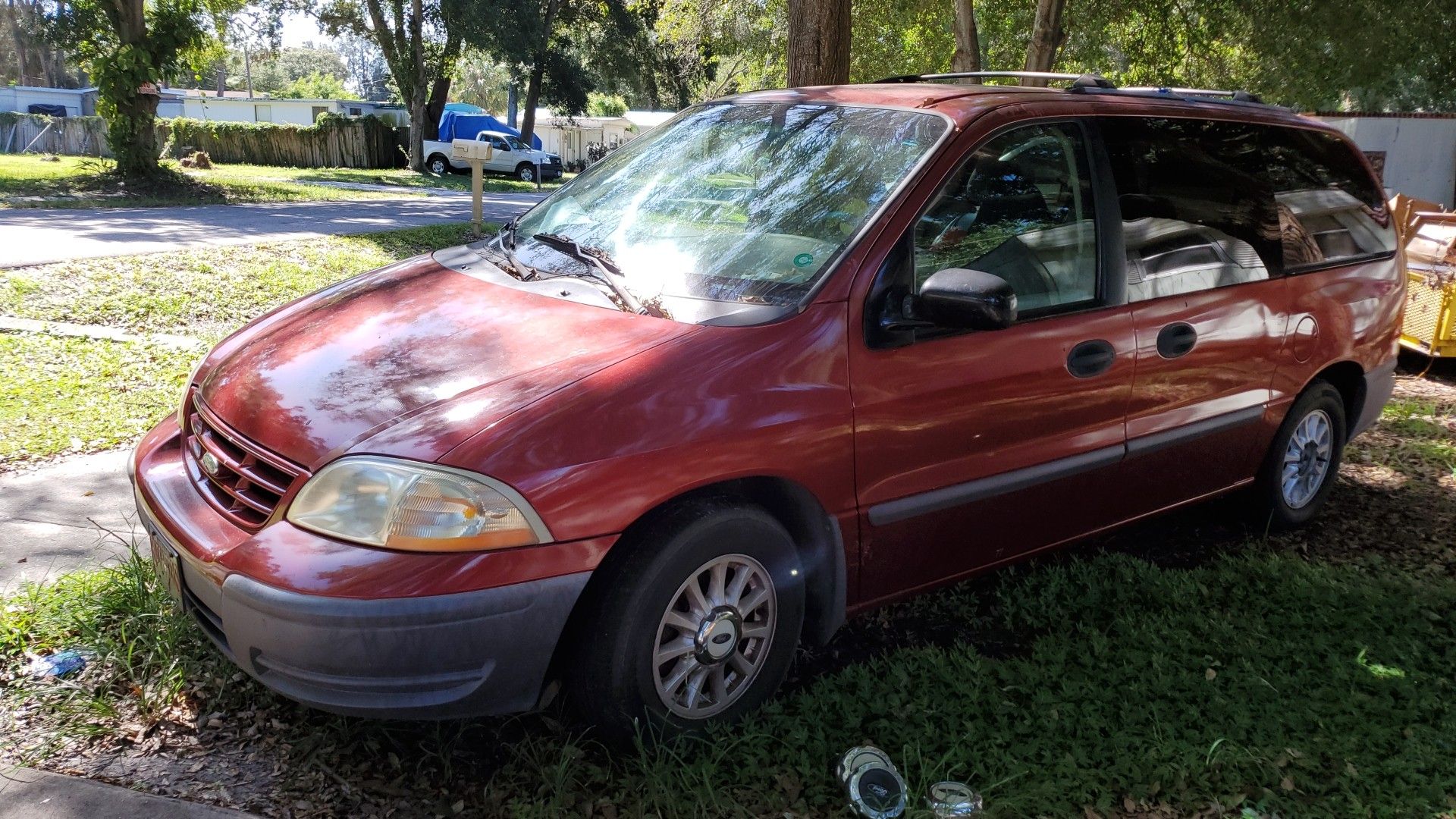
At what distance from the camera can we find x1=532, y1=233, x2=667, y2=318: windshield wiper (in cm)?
309

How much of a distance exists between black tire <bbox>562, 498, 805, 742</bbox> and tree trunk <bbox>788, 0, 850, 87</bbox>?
5.34m

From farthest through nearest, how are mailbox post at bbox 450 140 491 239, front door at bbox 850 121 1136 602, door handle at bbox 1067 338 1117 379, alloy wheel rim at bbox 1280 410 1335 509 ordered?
mailbox post at bbox 450 140 491 239
alloy wheel rim at bbox 1280 410 1335 509
door handle at bbox 1067 338 1117 379
front door at bbox 850 121 1136 602

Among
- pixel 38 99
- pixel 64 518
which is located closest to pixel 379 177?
pixel 64 518

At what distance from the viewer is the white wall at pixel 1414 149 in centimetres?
1798

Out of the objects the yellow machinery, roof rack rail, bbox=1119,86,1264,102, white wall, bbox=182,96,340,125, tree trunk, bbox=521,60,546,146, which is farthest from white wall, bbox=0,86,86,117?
roof rack rail, bbox=1119,86,1264,102

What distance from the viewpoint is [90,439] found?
531cm

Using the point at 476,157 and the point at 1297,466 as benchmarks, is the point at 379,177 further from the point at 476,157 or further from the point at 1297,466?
the point at 1297,466

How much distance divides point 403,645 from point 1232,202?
352cm

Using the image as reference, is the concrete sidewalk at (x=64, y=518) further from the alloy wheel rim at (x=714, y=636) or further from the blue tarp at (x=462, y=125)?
the blue tarp at (x=462, y=125)

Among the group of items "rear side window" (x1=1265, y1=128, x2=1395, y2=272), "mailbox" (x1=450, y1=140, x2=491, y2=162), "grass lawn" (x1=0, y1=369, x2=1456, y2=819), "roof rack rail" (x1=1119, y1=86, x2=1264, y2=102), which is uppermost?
"roof rack rail" (x1=1119, y1=86, x2=1264, y2=102)

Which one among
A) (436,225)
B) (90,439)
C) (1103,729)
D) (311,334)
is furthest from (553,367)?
(436,225)

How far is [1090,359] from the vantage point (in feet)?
12.0

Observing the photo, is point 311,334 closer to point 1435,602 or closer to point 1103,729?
point 1103,729

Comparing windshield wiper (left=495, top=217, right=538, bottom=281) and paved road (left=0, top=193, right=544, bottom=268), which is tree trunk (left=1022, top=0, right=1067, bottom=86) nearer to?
paved road (left=0, top=193, right=544, bottom=268)
